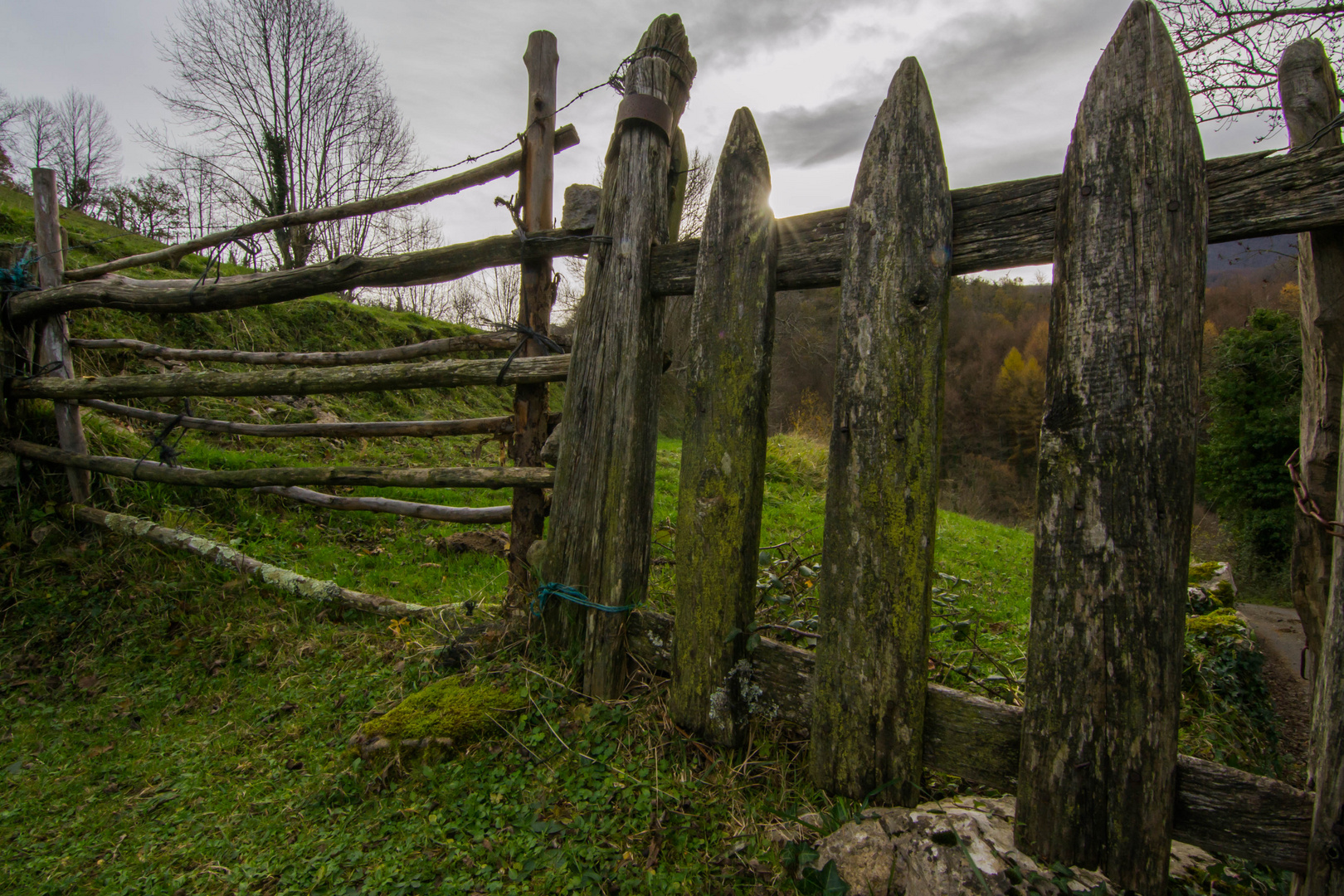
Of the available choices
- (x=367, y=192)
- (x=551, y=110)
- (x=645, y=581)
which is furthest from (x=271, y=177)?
(x=645, y=581)

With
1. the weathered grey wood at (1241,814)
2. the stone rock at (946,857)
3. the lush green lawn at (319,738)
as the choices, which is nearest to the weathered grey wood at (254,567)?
the lush green lawn at (319,738)

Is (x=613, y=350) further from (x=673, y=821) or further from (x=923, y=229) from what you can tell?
(x=673, y=821)

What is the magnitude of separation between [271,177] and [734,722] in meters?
22.2

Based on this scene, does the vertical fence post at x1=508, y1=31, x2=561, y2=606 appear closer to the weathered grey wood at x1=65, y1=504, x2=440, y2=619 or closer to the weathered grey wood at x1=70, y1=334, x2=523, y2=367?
the weathered grey wood at x1=70, y1=334, x2=523, y2=367

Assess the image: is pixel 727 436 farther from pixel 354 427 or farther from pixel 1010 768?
pixel 354 427

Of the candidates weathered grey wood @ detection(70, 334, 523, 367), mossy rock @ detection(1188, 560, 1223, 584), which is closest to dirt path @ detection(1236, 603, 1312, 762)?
mossy rock @ detection(1188, 560, 1223, 584)

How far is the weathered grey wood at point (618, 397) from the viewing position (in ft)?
7.00

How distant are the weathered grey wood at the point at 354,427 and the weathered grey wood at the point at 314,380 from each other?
0.58 ft

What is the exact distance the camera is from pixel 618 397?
7.15 feet

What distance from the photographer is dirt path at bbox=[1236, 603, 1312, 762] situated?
129 inches

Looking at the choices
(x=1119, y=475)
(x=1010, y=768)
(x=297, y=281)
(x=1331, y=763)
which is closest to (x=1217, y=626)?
(x=1331, y=763)

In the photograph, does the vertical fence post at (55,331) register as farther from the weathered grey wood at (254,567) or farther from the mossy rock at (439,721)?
the mossy rock at (439,721)

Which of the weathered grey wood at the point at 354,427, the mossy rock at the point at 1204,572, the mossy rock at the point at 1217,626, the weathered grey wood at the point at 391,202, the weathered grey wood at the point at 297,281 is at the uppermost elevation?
the weathered grey wood at the point at 391,202

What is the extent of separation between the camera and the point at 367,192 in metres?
18.8
